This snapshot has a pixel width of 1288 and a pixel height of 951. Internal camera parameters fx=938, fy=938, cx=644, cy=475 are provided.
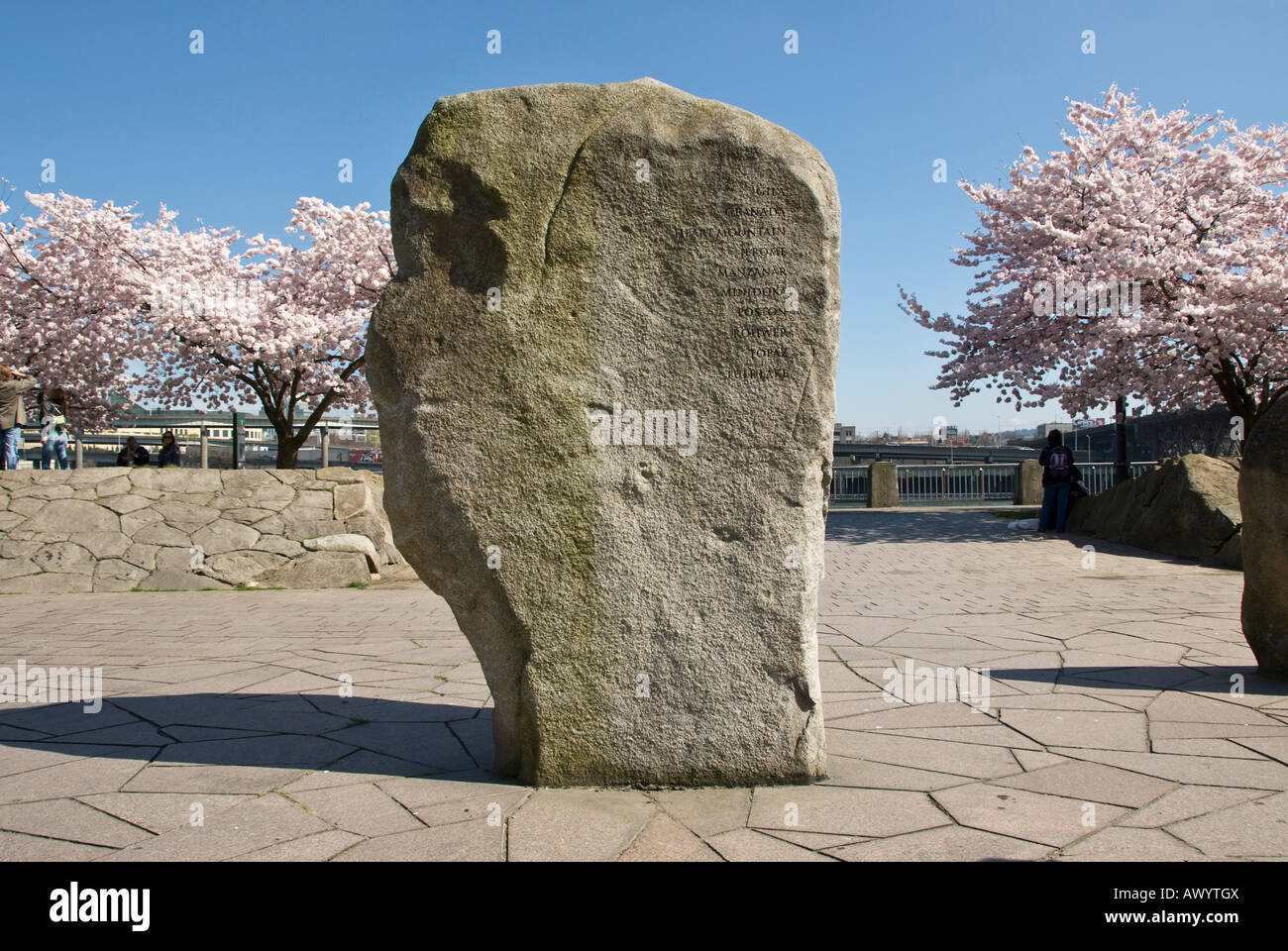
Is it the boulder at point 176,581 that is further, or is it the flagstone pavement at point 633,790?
the boulder at point 176,581

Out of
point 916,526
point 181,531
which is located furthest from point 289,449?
point 916,526

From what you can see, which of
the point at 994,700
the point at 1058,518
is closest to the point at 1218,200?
the point at 1058,518

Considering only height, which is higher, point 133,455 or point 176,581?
point 133,455

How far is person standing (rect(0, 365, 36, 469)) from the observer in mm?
10906

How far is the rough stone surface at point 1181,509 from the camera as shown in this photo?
10781mm

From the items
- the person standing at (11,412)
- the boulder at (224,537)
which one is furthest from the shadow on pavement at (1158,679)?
the person standing at (11,412)

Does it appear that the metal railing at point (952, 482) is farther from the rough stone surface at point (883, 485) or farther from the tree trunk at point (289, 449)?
the tree trunk at point (289, 449)

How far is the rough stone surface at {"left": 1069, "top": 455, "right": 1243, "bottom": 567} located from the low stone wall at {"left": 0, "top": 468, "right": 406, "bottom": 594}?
9.24 m

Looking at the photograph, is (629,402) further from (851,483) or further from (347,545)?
(851,483)

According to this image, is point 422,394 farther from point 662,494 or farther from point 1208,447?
point 1208,447

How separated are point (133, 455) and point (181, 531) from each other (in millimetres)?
5866

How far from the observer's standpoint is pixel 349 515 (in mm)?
10430

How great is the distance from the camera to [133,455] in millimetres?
14766

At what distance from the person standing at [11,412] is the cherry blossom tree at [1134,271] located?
46.4 ft
